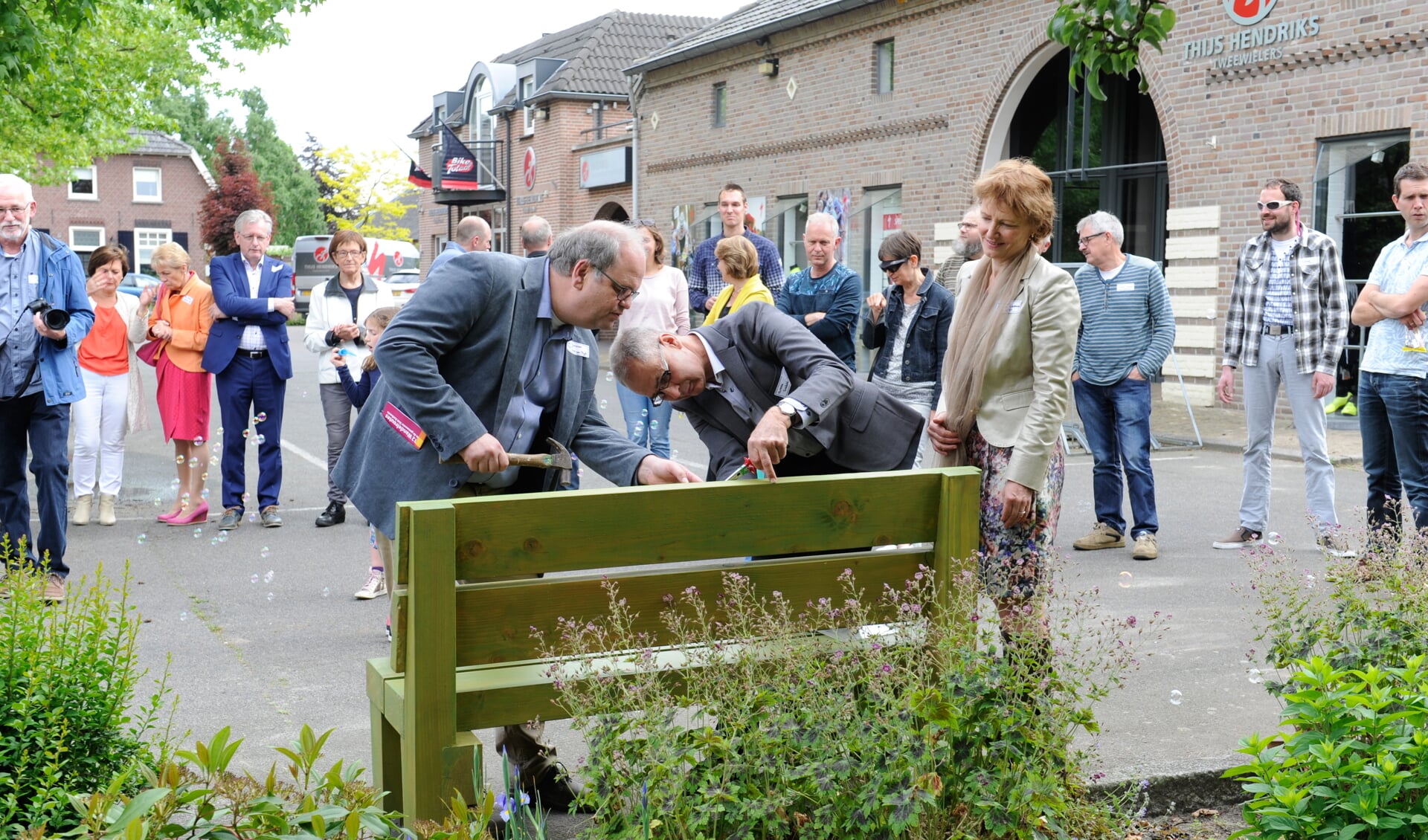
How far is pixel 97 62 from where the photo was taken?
20.2m

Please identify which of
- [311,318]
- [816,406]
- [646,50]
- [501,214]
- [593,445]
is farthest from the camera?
[501,214]

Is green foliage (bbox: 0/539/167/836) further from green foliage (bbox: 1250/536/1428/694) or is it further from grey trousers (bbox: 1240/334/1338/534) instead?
grey trousers (bbox: 1240/334/1338/534)

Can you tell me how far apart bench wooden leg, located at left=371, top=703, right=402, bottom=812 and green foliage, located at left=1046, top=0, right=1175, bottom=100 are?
282 centimetres

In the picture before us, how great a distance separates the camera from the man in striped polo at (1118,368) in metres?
7.81

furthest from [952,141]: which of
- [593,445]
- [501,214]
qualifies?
[501,214]

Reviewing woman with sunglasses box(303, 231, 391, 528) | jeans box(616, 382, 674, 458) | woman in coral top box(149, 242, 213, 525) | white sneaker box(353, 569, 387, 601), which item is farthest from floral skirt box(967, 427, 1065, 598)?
woman in coral top box(149, 242, 213, 525)

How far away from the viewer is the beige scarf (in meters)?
4.37

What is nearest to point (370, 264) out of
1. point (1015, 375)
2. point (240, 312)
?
point (240, 312)

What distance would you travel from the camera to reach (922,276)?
791 centimetres

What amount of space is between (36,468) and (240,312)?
8.40ft

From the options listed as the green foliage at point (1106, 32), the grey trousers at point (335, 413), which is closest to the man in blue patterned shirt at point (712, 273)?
the grey trousers at point (335, 413)

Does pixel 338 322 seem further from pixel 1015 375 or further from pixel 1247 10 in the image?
pixel 1247 10

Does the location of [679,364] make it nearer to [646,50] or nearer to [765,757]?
[765,757]

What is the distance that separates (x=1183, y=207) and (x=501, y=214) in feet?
89.0
